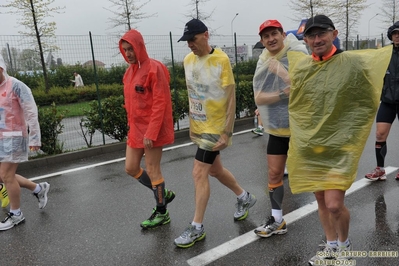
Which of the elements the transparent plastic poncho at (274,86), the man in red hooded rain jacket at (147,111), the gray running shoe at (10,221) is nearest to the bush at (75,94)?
the gray running shoe at (10,221)

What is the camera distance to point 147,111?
144 inches

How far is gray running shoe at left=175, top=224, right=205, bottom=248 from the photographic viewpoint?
10.9ft

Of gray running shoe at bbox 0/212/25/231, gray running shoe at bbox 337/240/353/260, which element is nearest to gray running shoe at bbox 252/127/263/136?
gray running shoe at bbox 0/212/25/231

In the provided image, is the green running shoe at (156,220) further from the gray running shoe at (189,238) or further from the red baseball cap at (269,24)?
the red baseball cap at (269,24)

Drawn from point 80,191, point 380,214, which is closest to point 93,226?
point 80,191

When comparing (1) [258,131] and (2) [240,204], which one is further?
(1) [258,131]

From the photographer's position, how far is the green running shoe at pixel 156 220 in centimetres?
381

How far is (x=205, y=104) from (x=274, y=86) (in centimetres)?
65

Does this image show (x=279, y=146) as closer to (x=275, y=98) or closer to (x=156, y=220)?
(x=275, y=98)

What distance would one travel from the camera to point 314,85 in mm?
2602

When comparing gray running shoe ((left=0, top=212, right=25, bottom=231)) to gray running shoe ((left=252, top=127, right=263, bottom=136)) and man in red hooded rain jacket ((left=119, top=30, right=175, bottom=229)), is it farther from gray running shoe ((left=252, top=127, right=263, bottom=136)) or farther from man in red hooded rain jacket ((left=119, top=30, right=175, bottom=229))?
gray running shoe ((left=252, top=127, right=263, bottom=136))

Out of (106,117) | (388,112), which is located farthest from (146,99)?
(106,117)

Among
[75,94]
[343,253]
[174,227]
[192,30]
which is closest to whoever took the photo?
[343,253]

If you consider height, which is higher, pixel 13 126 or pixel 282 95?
pixel 282 95
